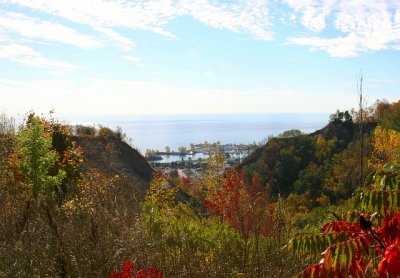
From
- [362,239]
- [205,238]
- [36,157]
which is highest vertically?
[362,239]

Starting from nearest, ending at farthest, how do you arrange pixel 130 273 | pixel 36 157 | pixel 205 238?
pixel 130 273 < pixel 205 238 < pixel 36 157

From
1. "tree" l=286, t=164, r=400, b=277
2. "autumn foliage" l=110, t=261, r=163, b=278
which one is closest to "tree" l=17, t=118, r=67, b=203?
Result: "autumn foliage" l=110, t=261, r=163, b=278

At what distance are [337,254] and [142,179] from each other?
4183 cm

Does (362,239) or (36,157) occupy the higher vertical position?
(362,239)

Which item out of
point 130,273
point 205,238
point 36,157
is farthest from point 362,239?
point 36,157

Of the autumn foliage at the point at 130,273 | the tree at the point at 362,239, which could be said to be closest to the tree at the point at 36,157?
the autumn foliage at the point at 130,273

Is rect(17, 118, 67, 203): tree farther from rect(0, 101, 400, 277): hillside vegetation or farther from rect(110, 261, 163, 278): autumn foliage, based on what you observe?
rect(110, 261, 163, 278): autumn foliage

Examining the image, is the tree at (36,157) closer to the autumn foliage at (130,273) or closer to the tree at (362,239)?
the autumn foliage at (130,273)

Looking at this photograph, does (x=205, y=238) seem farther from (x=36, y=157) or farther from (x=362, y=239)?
(x=36, y=157)

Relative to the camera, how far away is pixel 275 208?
736cm

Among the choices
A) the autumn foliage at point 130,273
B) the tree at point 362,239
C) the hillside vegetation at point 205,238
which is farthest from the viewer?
the autumn foliage at point 130,273

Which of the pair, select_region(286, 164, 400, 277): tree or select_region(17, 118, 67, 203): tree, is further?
select_region(17, 118, 67, 203): tree

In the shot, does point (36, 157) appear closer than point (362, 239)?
No

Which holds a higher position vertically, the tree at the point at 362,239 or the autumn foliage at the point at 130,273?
the tree at the point at 362,239
